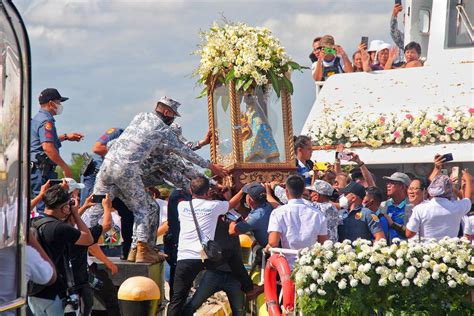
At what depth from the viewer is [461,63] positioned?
56.1 feet

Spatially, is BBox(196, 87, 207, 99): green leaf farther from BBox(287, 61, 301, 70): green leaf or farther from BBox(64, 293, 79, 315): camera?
BBox(64, 293, 79, 315): camera

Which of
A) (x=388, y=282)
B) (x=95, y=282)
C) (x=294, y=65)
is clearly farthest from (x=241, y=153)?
(x=388, y=282)

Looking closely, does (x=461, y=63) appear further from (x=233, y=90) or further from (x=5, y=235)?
(x=5, y=235)

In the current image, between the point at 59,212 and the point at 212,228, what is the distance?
7.19 feet

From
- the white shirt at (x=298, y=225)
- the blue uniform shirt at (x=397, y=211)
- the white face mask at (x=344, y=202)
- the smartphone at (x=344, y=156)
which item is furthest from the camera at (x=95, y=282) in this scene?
the smartphone at (x=344, y=156)

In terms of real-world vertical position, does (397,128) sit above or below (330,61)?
below

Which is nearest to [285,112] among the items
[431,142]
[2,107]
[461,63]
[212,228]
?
[212,228]

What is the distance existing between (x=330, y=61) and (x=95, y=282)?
8.03 meters

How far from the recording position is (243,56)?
12297 millimetres

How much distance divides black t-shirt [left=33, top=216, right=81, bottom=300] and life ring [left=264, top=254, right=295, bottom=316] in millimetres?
1926

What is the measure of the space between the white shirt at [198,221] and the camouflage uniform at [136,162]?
688mm

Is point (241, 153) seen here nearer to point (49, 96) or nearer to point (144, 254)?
point (144, 254)

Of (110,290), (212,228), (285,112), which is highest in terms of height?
(285,112)

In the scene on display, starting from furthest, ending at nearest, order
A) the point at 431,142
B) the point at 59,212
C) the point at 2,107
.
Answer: the point at 431,142, the point at 59,212, the point at 2,107
